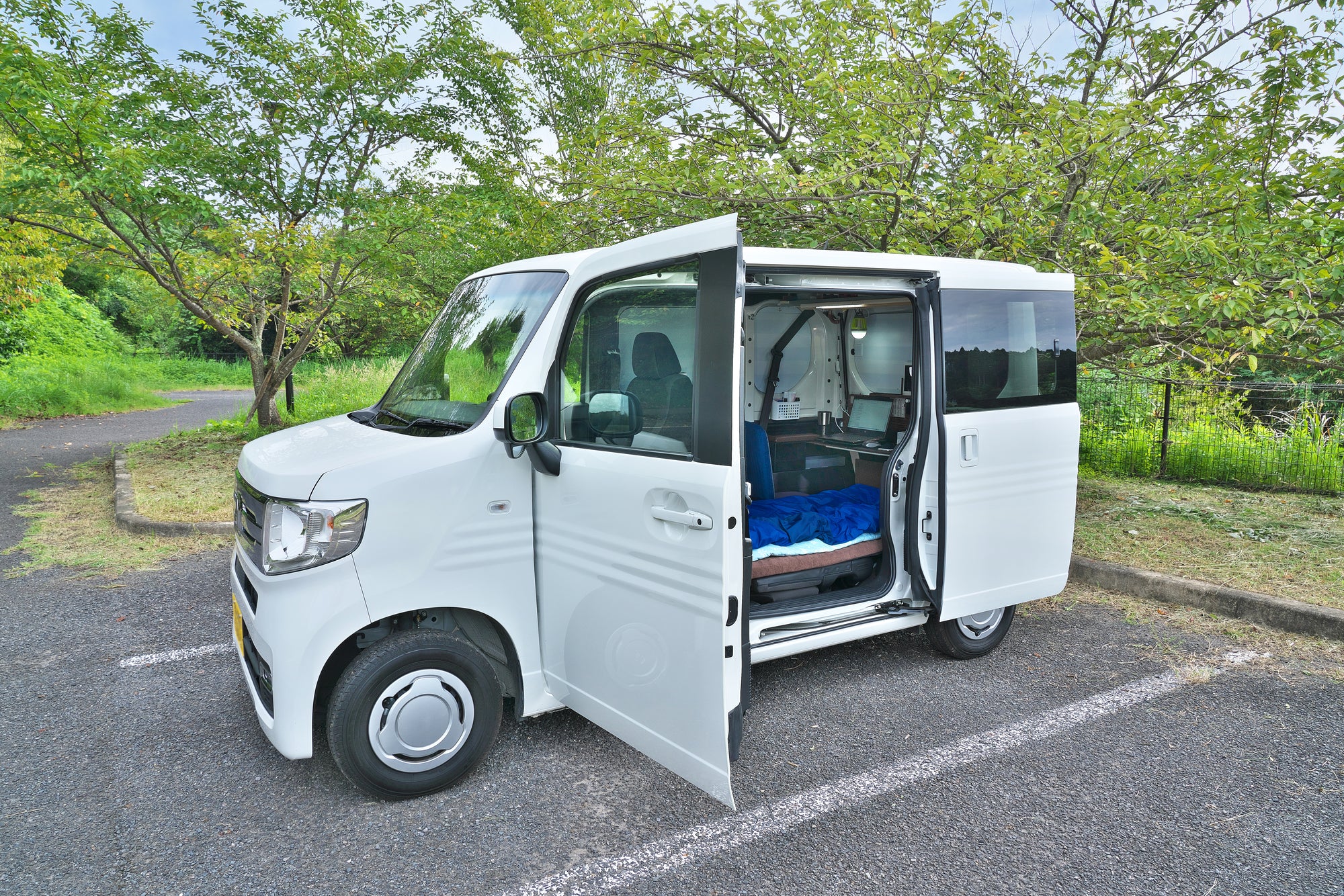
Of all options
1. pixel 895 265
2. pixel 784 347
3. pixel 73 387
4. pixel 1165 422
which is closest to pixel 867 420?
pixel 784 347

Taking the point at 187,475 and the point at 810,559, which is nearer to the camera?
the point at 810,559

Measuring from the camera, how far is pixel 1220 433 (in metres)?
8.22

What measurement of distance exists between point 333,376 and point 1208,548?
15.9m

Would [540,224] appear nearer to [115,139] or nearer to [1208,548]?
[115,139]

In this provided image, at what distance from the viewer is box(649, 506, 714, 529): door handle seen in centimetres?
240

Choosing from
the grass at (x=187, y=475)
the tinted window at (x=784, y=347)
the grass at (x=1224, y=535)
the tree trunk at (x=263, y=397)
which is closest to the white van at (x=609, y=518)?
the tinted window at (x=784, y=347)

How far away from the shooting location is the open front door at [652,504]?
2.41 m

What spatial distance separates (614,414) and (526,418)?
0.35 meters

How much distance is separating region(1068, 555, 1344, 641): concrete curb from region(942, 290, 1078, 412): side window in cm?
181

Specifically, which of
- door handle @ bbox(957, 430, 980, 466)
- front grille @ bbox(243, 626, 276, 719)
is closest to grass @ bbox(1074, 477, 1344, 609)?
door handle @ bbox(957, 430, 980, 466)

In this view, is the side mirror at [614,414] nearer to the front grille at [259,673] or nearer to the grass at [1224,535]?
the front grille at [259,673]

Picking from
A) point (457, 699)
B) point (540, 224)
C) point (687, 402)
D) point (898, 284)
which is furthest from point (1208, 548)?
point (540, 224)

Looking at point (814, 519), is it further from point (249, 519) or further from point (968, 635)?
point (249, 519)

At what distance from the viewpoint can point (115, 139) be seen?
27.0ft
